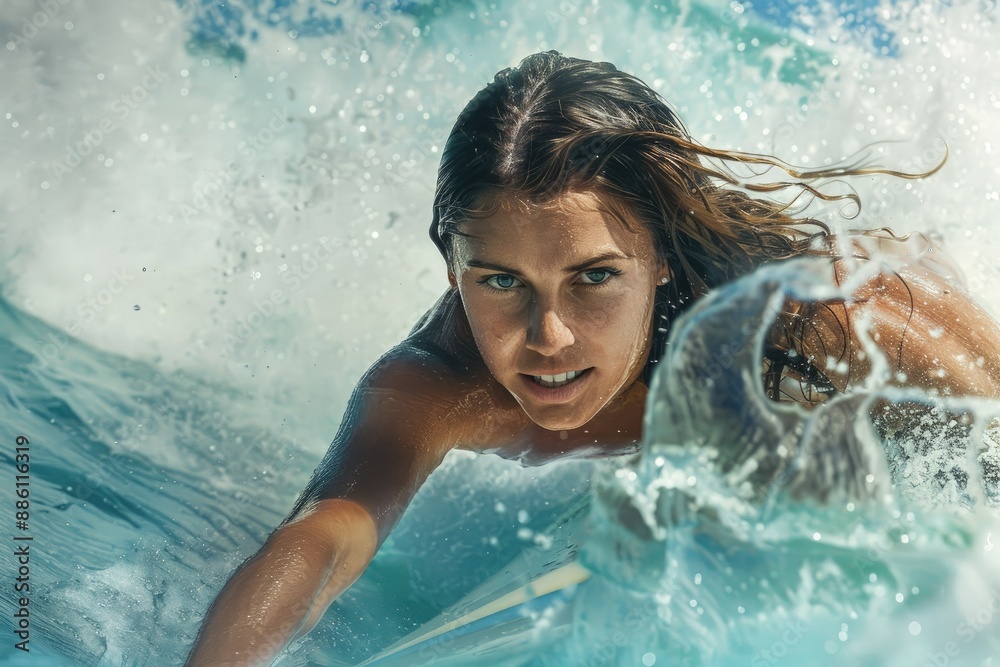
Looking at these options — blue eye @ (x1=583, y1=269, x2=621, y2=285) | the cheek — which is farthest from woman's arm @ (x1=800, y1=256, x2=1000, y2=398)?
the cheek

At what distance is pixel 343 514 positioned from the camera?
1.84 m

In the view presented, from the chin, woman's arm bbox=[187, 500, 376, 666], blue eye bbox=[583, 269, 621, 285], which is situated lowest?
woman's arm bbox=[187, 500, 376, 666]

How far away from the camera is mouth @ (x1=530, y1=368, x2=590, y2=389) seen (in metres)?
2.02

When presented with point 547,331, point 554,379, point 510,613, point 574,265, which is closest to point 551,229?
point 574,265

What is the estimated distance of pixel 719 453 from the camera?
2.04 metres

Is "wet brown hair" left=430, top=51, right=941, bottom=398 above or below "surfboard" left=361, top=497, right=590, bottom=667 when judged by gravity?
above

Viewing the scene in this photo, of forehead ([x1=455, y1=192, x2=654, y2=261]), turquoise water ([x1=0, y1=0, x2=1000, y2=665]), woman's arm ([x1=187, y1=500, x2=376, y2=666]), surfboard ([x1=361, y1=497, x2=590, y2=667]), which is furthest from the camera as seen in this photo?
turquoise water ([x1=0, y1=0, x2=1000, y2=665])

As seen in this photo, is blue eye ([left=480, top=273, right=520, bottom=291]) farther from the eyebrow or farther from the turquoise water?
the turquoise water

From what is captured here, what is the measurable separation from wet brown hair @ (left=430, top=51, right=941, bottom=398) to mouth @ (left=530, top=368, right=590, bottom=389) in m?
0.34

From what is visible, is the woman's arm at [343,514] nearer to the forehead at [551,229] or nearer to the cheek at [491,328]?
the cheek at [491,328]

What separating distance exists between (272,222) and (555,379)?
1.91 meters

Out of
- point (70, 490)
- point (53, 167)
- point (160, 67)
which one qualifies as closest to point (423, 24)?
point (160, 67)

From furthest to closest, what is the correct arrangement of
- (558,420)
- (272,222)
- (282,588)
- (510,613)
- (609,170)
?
1. (272,222)
2. (510,613)
3. (558,420)
4. (609,170)
5. (282,588)

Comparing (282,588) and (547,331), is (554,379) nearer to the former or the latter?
(547,331)
